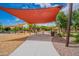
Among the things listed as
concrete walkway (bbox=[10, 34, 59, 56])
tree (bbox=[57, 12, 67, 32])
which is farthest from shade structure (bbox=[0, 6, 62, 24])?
concrete walkway (bbox=[10, 34, 59, 56])

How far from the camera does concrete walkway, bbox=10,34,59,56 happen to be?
10.4 ft

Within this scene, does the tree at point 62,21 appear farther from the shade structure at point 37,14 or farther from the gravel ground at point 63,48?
the gravel ground at point 63,48

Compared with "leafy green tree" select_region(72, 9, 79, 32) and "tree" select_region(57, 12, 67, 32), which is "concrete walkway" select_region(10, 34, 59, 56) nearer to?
"tree" select_region(57, 12, 67, 32)

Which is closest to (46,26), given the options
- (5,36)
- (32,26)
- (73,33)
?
(32,26)

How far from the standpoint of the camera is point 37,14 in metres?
3.29

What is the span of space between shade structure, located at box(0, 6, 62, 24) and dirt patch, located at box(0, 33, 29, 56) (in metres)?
0.24

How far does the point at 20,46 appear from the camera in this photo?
10.7 ft

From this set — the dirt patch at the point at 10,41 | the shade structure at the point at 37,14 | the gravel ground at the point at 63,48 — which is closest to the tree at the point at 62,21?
the shade structure at the point at 37,14

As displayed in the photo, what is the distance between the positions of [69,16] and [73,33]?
0.82ft

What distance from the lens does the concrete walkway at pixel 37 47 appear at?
318 centimetres

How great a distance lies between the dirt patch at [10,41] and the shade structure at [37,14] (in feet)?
0.80

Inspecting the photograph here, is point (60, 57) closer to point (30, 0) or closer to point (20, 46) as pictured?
point (20, 46)

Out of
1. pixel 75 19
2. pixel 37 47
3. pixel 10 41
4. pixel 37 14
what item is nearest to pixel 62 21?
pixel 75 19

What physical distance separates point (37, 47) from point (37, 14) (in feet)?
1.58
